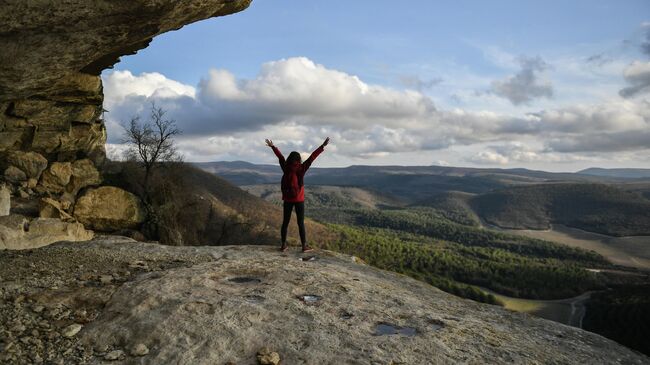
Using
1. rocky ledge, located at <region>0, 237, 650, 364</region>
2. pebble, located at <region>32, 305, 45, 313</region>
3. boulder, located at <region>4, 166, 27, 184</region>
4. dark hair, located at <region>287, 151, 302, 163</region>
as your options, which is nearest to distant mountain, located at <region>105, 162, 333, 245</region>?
boulder, located at <region>4, 166, 27, 184</region>

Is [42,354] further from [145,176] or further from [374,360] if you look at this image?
[145,176]

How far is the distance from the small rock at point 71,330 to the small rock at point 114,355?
3.95 ft

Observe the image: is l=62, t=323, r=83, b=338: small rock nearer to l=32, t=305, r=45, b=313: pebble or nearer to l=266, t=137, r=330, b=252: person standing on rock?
l=32, t=305, r=45, b=313: pebble

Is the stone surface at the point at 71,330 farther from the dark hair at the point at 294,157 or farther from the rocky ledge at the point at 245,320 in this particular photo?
the dark hair at the point at 294,157

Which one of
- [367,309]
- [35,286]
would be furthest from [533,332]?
[35,286]

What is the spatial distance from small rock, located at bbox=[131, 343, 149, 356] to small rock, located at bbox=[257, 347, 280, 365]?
2.20m

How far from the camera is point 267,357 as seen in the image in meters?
7.63

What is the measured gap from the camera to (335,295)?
11148 millimetres

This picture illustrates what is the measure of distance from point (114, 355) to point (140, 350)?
0.45m

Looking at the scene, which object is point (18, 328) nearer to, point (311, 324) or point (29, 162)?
point (311, 324)

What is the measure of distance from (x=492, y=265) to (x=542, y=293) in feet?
108

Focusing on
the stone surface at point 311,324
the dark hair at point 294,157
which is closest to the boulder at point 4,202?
the stone surface at point 311,324

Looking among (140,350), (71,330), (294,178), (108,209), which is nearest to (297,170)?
(294,178)

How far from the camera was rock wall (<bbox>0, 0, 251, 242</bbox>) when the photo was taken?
1255cm
